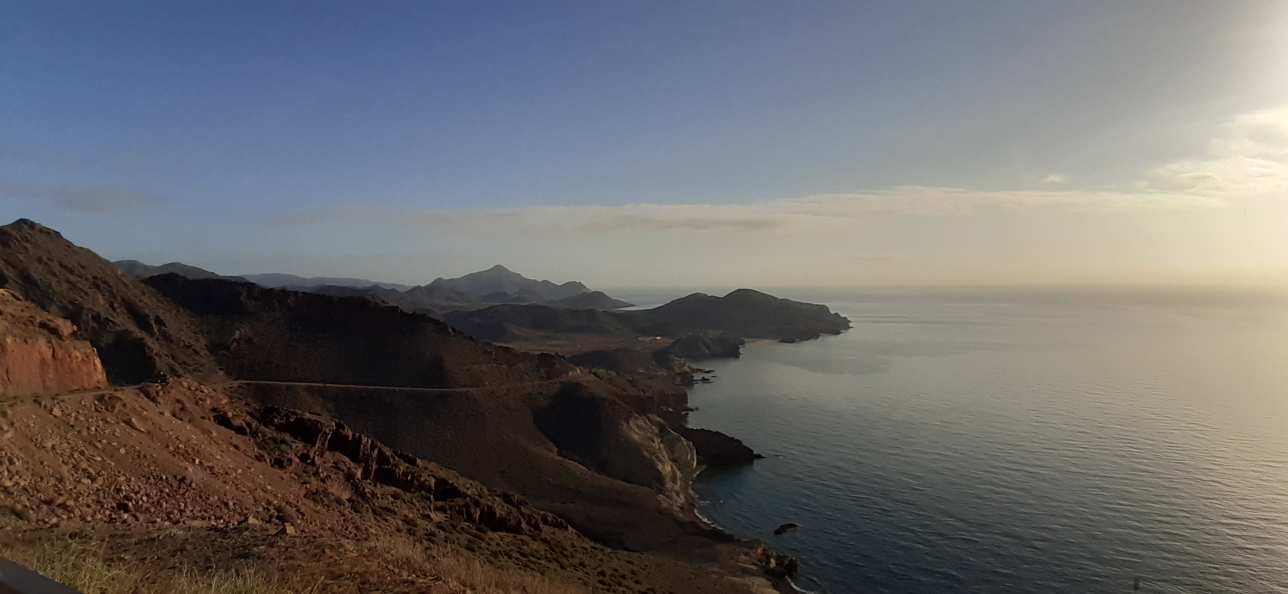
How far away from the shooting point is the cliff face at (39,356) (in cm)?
1786

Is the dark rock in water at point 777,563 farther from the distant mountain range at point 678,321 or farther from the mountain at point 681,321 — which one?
the distant mountain range at point 678,321

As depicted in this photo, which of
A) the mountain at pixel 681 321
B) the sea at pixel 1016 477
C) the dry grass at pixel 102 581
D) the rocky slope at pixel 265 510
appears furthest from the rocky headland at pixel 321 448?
the mountain at pixel 681 321

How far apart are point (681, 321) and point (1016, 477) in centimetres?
13547

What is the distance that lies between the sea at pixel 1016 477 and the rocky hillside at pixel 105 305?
3392cm

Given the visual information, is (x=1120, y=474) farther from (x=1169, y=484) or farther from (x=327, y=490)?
(x=327, y=490)

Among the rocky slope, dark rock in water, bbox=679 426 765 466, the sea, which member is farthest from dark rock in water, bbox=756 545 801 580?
dark rock in water, bbox=679 426 765 466

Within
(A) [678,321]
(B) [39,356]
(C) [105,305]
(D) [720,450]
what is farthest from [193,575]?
(A) [678,321]

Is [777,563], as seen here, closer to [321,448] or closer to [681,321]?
[321,448]

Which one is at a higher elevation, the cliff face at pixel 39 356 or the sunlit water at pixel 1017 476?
the cliff face at pixel 39 356

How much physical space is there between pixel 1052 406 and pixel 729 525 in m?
43.4

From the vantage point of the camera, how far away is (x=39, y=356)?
62.1 ft

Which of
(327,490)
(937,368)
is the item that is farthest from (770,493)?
(937,368)

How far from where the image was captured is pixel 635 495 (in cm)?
4047

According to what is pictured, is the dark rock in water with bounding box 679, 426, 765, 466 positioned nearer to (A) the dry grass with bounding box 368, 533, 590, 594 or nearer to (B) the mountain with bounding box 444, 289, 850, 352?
(A) the dry grass with bounding box 368, 533, 590, 594
